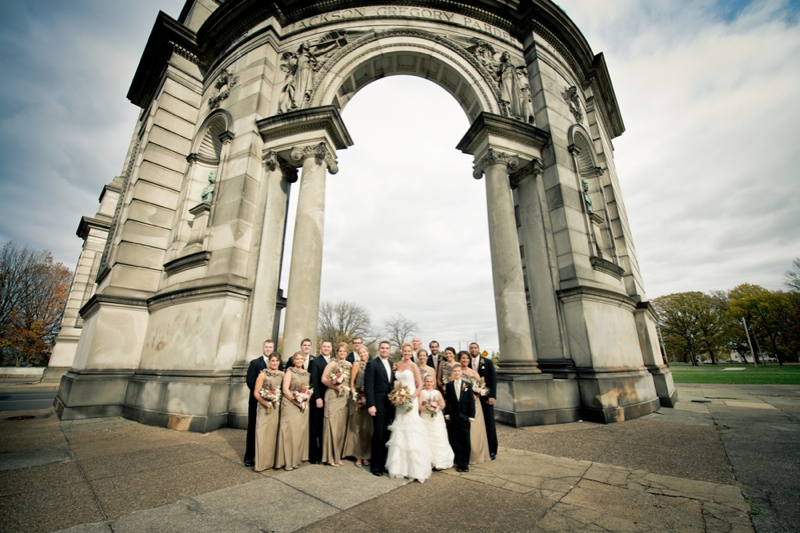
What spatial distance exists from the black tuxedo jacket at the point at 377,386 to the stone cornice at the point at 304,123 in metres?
7.54

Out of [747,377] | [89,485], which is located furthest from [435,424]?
[747,377]

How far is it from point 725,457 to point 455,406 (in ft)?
13.4

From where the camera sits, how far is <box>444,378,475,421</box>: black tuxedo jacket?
4.86m

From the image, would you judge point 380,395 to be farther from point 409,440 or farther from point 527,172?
point 527,172

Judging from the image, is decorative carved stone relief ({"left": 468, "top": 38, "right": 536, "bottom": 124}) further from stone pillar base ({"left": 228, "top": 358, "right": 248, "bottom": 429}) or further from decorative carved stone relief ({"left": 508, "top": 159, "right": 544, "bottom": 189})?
stone pillar base ({"left": 228, "top": 358, "right": 248, "bottom": 429})

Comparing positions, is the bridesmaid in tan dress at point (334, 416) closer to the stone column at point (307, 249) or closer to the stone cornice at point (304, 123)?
the stone column at point (307, 249)

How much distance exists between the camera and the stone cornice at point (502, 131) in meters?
9.85

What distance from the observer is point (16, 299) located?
29125 millimetres

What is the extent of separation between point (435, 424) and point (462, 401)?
21.1 inches

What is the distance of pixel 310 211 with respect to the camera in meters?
8.90

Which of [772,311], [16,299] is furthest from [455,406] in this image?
[772,311]

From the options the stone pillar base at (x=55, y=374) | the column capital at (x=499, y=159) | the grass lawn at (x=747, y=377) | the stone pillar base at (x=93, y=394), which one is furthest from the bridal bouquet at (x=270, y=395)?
the grass lawn at (x=747, y=377)

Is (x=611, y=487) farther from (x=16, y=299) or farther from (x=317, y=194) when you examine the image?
(x=16, y=299)

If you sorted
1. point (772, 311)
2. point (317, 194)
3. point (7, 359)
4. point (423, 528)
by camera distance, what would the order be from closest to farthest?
point (423, 528) → point (317, 194) → point (7, 359) → point (772, 311)
